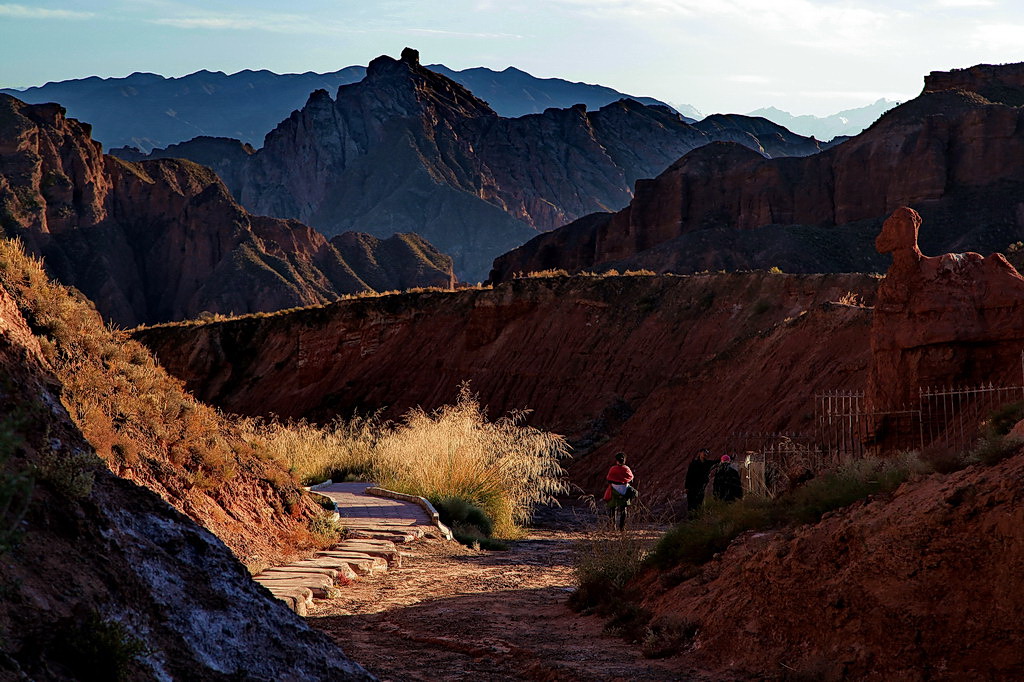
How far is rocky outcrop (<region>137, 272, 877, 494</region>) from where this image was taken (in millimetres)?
25438

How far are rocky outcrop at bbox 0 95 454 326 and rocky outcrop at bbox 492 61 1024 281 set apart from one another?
27126 mm

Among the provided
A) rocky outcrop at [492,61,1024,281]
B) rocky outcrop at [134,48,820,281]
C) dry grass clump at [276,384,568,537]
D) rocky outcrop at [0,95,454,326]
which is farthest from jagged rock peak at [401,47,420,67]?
dry grass clump at [276,384,568,537]

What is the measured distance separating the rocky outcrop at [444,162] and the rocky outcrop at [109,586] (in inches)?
6055

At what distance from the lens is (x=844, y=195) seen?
244 ft

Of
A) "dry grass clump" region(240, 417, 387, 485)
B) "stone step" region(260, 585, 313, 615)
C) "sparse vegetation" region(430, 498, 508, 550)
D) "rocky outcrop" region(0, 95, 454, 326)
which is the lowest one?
"sparse vegetation" region(430, 498, 508, 550)

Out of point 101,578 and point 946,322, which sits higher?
point 946,322

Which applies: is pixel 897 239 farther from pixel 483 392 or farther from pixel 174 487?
pixel 483 392

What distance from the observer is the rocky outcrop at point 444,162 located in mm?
168875

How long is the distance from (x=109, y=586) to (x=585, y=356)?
32780 mm

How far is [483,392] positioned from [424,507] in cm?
2350

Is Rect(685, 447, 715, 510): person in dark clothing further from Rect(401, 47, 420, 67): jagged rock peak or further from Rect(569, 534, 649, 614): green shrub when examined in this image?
Rect(401, 47, 420, 67): jagged rock peak

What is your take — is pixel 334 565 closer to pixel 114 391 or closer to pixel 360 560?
pixel 360 560

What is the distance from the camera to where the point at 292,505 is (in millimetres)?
12164

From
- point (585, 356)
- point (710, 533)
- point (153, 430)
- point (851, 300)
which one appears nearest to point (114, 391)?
point (153, 430)
